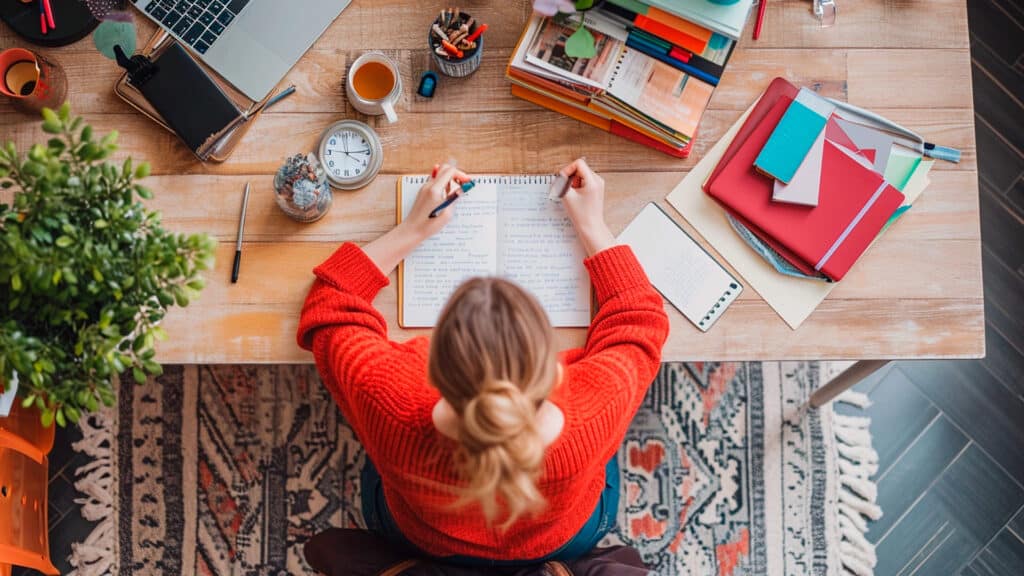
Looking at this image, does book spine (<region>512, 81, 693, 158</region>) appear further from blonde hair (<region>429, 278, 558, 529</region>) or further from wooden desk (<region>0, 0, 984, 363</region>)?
blonde hair (<region>429, 278, 558, 529</region>)

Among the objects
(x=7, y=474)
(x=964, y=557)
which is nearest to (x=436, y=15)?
(x=7, y=474)

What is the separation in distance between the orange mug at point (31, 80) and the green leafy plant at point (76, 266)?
38 centimetres

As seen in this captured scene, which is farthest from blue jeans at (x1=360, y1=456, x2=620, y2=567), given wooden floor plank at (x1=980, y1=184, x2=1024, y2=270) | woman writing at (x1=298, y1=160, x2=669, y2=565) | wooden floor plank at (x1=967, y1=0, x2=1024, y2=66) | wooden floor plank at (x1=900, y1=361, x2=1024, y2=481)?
wooden floor plank at (x1=967, y1=0, x2=1024, y2=66)

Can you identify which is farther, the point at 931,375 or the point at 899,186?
the point at 931,375

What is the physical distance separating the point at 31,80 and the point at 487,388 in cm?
100

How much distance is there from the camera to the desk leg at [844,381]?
4.68ft

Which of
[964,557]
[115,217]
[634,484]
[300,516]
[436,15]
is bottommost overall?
[300,516]

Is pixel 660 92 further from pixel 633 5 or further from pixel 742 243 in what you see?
pixel 742 243

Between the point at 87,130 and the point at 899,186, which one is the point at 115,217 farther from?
the point at 899,186

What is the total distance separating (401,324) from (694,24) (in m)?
0.69

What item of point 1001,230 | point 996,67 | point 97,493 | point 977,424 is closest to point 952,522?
point 977,424

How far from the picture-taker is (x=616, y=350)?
1139 millimetres

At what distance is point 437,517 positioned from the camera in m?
1.13

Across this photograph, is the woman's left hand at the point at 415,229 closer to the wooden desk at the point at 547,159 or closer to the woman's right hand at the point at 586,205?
the wooden desk at the point at 547,159
